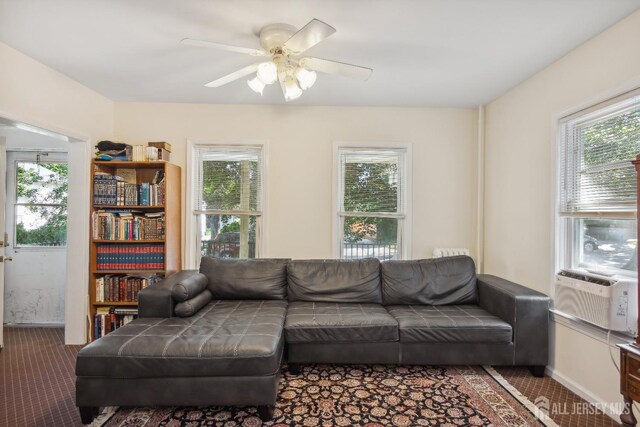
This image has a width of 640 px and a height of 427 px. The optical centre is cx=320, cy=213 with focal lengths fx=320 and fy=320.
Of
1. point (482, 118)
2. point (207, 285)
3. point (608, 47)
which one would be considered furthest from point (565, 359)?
point (207, 285)

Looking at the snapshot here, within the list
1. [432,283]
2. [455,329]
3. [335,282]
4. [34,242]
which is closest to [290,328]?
[335,282]

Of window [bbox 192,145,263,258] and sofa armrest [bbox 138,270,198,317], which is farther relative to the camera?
window [bbox 192,145,263,258]

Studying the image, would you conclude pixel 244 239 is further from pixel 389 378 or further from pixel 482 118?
pixel 482 118

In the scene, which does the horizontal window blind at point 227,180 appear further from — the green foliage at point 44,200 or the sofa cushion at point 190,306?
the green foliage at point 44,200

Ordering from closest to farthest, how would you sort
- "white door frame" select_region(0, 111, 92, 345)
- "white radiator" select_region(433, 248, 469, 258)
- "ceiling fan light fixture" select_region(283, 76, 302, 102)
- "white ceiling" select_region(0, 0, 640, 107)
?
"white ceiling" select_region(0, 0, 640, 107) < "ceiling fan light fixture" select_region(283, 76, 302, 102) < "white door frame" select_region(0, 111, 92, 345) < "white radiator" select_region(433, 248, 469, 258)

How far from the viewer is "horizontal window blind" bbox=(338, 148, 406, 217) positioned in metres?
3.72

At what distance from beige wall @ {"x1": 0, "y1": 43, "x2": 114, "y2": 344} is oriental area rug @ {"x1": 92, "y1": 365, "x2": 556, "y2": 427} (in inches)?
61.8

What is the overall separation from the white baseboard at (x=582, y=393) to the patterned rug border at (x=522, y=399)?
1.25 ft

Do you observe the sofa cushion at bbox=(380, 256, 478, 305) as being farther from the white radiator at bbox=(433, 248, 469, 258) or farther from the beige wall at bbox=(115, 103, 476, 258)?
the beige wall at bbox=(115, 103, 476, 258)

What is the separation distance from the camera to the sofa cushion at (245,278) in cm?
Answer: 307

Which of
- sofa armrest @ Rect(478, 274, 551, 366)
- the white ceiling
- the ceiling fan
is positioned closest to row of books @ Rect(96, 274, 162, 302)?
the white ceiling

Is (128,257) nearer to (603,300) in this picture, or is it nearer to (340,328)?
(340,328)

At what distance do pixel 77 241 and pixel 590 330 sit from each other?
440 cm

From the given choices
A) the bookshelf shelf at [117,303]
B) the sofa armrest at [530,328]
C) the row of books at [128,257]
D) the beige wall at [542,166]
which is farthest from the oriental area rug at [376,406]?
the row of books at [128,257]
